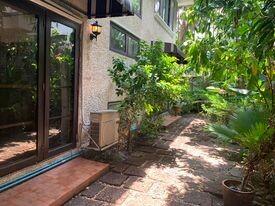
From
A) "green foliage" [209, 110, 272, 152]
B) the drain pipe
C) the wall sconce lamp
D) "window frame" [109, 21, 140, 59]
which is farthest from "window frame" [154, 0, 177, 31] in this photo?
"green foliage" [209, 110, 272, 152]

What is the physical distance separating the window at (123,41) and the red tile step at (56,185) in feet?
11.5

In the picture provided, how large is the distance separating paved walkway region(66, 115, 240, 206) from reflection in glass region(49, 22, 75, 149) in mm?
1248

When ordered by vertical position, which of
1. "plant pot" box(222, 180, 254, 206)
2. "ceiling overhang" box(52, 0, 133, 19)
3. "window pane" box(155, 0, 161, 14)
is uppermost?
"window pane" box(155, 0, 161, 14)

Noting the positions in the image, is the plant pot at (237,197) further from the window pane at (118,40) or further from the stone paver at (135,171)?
the window pane at (118,40)

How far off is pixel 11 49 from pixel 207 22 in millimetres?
3579

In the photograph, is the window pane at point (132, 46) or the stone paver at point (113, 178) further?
the window pane at point (132, 46)

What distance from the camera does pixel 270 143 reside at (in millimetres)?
3896

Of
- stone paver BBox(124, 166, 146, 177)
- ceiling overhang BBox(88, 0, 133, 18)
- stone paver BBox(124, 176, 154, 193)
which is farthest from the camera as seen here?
ceiling overhang BBox(88, 0, 133, 18)

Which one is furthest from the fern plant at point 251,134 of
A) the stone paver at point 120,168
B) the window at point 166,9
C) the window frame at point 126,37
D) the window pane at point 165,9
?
the window pane at point 165,9

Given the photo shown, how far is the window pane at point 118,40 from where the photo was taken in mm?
7445

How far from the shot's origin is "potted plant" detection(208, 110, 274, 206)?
381cm

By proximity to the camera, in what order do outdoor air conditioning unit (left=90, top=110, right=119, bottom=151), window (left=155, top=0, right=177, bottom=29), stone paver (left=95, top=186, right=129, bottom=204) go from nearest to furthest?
1. stone paver (left=95, top=186, right=129, bottom=204)
2. outdoor air conditioning unit (left=90, top=110, right=119, bottom=151)
3. window (left=155, top=0, right=177, bottom=29)

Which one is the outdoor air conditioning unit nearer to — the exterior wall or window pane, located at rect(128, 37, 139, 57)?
the exterior wall

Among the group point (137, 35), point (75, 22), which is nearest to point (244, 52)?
point (75, 22)
